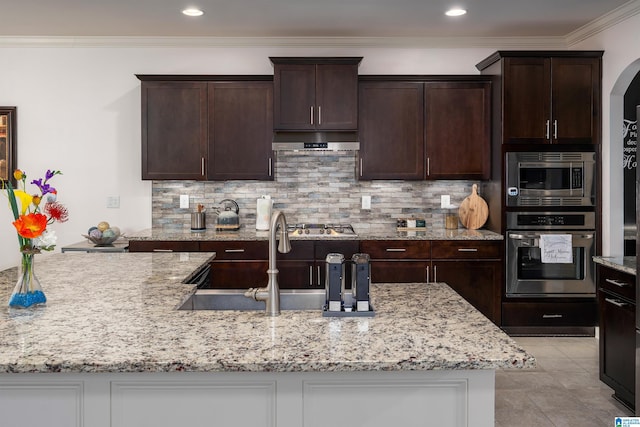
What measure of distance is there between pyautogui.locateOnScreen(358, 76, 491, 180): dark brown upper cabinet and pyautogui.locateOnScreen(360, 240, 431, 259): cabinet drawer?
2.11 ft

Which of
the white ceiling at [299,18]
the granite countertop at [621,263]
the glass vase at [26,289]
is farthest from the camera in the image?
the white ceiling at [299,18]

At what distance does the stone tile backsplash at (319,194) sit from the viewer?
17.3ft

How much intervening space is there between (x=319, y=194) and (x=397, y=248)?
1024 mm

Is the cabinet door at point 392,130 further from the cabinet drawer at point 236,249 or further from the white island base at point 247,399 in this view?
the white island base at point 247,399

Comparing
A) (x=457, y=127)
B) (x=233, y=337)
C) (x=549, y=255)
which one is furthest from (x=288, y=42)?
(x=233, y=337)

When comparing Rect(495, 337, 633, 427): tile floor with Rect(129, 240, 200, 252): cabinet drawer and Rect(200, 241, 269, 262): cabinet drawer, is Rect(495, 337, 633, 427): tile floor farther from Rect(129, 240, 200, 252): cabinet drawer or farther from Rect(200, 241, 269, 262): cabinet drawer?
Rect(129, 240, 200, 252): cabinet drawer

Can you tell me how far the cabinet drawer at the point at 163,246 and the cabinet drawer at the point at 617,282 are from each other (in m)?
2.95

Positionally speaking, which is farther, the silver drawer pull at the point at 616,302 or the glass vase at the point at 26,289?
the silver drawer pull at the point at 616,302

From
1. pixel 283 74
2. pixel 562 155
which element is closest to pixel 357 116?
pixel 283 74

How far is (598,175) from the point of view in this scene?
15.4 ft

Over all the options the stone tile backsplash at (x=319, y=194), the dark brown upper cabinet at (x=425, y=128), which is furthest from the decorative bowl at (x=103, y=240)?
the dark brown upper cabinet at (x=425, y=128)

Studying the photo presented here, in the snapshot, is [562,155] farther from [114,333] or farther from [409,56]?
[114,333]

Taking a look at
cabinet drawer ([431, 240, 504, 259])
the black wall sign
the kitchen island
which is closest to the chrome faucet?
the kitchen island

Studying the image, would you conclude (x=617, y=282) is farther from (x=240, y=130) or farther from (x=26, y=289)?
(x=240, y=130)
